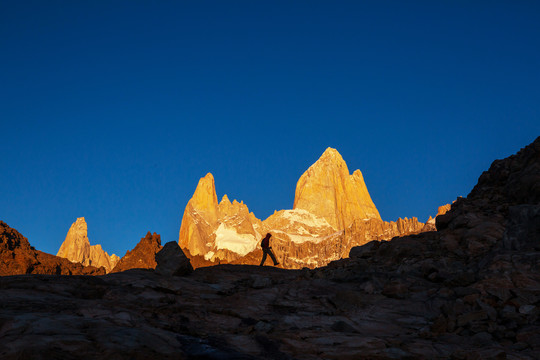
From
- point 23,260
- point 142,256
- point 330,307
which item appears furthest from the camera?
point 142,256

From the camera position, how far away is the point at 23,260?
59.5m

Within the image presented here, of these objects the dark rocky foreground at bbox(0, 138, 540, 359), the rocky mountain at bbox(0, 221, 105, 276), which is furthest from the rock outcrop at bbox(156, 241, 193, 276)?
the rocky mountain at bbox(0, 221, 105, 276)

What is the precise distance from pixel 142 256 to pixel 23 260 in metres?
34.0

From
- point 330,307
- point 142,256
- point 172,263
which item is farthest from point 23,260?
point 330,307

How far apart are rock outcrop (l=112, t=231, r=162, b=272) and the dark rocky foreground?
73341 mm

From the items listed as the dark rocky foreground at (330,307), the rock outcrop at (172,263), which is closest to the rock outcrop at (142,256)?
the rock outcrop at (172,263)

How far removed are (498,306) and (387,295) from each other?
4.25 m

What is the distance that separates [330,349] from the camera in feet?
33.5

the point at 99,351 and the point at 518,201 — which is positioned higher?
the point at 518,201

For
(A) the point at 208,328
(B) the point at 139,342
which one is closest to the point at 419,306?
(A) the point at 208,328

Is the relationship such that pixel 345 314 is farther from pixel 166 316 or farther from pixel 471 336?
pixel 166 316

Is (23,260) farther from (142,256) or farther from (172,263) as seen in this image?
(172,263)

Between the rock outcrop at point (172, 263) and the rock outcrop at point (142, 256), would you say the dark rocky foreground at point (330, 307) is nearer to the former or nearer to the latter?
the rock outcrop at point (172, 263)

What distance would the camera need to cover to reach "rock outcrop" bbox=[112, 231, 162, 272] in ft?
292
